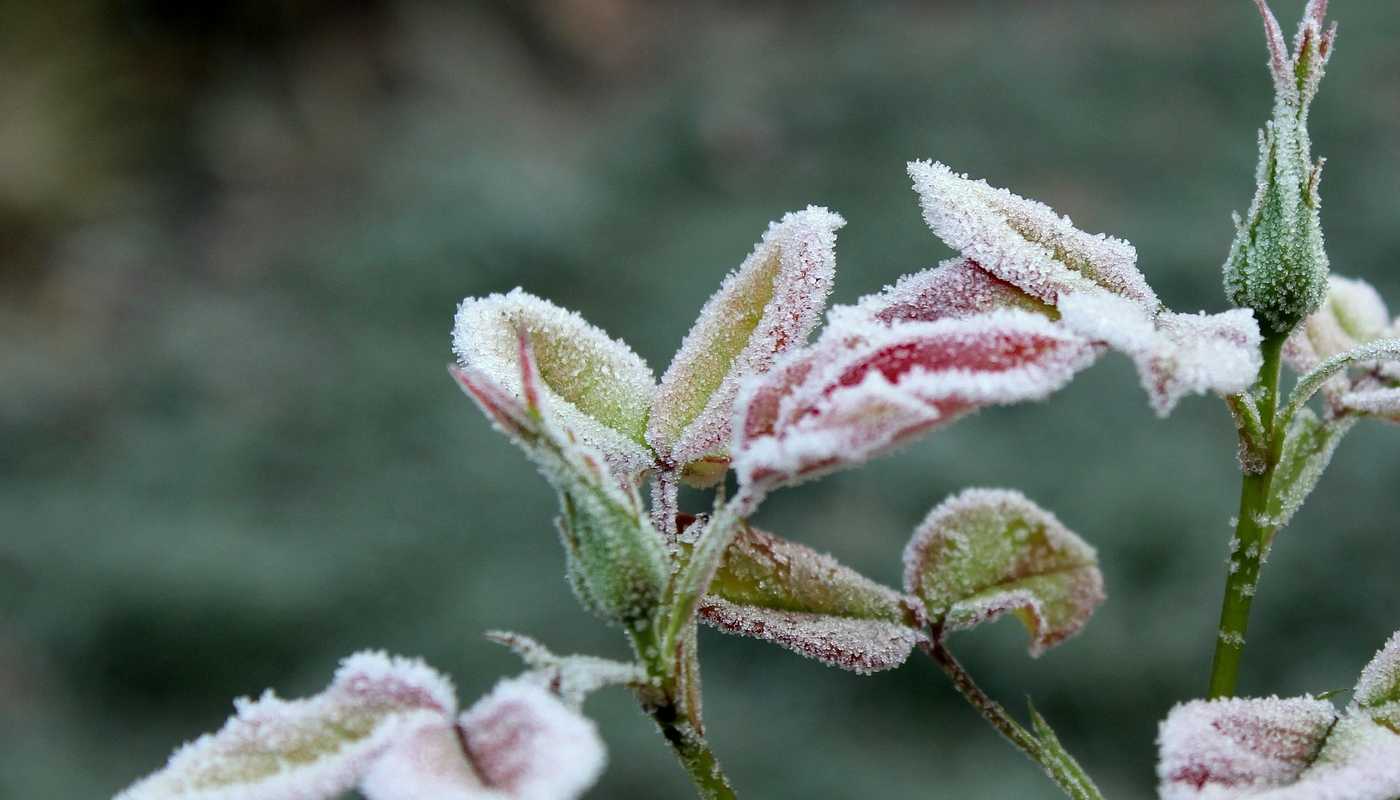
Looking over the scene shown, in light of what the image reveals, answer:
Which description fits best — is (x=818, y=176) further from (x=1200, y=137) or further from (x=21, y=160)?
(x=21, y=160)

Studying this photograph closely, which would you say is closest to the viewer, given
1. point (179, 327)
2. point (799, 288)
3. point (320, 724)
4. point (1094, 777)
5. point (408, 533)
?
point (320, 724)

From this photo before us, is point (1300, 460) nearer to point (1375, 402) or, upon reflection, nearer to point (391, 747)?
point (1375, 402)

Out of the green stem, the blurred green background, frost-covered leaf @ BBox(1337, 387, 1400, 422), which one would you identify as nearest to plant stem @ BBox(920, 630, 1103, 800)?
the green stem

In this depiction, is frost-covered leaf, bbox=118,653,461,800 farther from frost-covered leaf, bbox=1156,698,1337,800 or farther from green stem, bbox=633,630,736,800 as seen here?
frost-covered leaf, bbox=1156,698,1337,800

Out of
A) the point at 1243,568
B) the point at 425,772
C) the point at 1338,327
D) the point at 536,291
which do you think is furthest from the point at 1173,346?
the point at 536,291

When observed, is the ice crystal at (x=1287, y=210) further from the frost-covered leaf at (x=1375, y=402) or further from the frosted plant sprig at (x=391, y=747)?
the frosted plant sprig at (x=391, y=747)

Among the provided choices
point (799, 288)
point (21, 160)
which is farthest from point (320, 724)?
point (21, 160)
